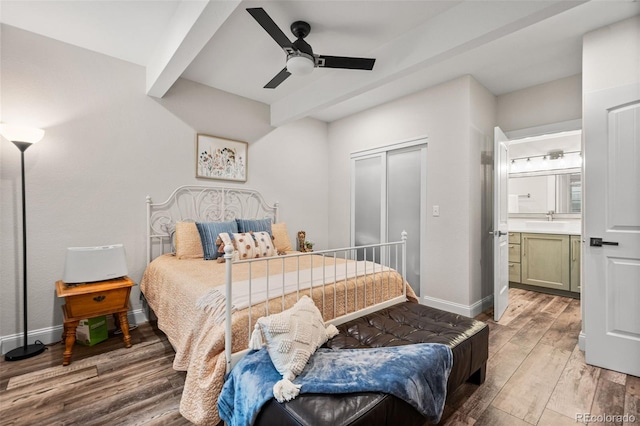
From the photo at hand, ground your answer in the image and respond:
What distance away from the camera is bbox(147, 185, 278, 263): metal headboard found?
3.07 m

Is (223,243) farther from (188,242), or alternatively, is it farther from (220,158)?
(220,158)

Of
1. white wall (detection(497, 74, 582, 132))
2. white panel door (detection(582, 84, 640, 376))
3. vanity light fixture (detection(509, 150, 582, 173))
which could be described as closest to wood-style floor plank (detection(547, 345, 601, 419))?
white panel door (detection(582, 84, 640, 376))

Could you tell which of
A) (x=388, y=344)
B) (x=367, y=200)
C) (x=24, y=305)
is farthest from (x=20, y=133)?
(x=367, y=200)

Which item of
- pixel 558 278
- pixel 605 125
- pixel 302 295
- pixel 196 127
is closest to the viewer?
pixel 302 295

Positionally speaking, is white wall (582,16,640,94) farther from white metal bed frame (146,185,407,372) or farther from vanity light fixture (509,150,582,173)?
vanity light fixture (509,150,582,173)

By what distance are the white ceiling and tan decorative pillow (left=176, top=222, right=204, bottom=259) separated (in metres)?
1.39

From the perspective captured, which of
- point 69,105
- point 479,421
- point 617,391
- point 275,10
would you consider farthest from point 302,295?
point 69,105

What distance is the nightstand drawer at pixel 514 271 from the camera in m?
4.39

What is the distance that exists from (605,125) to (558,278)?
264 cm

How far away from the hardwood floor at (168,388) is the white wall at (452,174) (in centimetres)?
77

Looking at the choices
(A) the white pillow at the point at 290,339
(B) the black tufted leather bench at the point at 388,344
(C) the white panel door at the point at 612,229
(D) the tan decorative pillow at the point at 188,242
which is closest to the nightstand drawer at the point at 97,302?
(D) the tan decorative pillow at the point at 188,242

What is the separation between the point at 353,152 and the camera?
4348mm

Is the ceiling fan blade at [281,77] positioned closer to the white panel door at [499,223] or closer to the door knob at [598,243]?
the white panel door at [499,223]

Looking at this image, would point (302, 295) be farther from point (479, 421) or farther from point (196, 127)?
point (196, 127)
